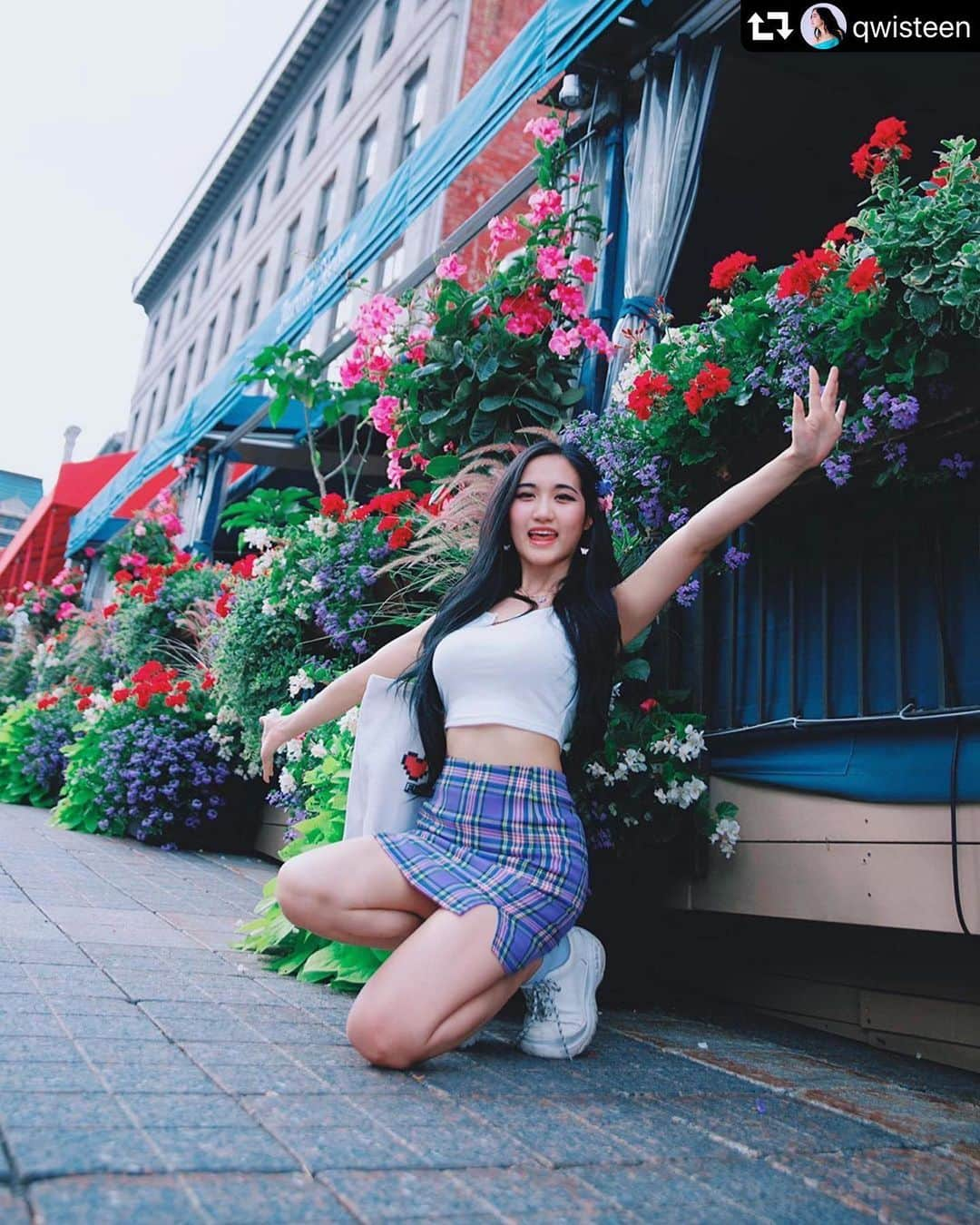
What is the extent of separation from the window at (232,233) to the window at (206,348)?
1.32m

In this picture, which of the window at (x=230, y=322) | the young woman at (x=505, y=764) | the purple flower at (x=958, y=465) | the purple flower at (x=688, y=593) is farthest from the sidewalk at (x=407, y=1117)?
the window at (x=230, y=322)

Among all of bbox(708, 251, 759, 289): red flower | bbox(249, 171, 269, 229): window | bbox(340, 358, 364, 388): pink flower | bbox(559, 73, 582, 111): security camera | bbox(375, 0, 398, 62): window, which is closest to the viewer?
bbox(708, 251, 759, 289): red flower

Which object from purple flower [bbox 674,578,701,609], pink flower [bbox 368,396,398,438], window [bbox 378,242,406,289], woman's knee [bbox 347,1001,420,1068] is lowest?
woman's knee [bbox 347,1001,420,1068]

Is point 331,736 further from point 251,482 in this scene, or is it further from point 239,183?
point 239,183

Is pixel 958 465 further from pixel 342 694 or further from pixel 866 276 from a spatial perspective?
pixel 342 694

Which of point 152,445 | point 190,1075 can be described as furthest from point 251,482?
point 190,1075

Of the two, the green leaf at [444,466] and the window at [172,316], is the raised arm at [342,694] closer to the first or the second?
A: the green leaf at [444,466]

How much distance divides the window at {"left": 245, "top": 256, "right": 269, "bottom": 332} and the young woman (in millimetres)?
16659

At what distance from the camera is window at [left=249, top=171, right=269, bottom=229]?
19.2 metres

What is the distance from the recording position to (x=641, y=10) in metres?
4.59

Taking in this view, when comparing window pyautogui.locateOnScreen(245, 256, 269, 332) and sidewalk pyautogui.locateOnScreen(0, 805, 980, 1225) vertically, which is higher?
window pyautogui.locateOnScreen(245, 256, 269, 332)

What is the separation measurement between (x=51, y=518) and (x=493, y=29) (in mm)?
9692

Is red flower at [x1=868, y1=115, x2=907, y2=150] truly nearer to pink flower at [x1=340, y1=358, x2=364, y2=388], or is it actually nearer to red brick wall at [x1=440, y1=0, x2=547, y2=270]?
pink flower at [x1=340, y1=358, x2=364, y2=388]

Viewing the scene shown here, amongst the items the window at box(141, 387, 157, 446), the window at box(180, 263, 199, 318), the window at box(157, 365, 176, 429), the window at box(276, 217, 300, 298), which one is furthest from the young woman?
the window at box(141, 387, 157, 446)
